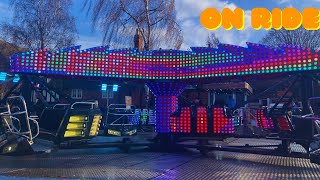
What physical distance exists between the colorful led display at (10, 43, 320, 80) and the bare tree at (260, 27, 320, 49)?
2789cm

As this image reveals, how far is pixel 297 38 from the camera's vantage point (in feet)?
122

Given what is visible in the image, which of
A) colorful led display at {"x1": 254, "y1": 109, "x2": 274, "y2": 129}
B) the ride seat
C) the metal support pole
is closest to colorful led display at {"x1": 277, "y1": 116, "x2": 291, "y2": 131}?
colorful led display at {"x1": 254, "y1": 109, "x2": 274, "y2": 129}

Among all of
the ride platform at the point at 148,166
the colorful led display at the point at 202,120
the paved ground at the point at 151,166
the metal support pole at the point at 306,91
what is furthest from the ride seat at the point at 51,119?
the metal support pole at the point at 306,91

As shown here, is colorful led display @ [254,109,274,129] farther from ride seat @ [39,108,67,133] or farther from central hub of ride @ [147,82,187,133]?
ride seat @ [39,108,67,133]

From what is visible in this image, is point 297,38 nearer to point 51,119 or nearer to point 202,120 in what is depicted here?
point 202,120

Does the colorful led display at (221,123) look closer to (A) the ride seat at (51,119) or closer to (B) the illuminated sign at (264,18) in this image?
(B) the illuminated sign at (264,18)

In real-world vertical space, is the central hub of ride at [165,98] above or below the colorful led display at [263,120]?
above

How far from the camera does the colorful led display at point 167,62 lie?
30.9ft

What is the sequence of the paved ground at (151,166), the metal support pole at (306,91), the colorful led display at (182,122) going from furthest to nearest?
the colorful led display at (182,122) → the metal support pole at (306,91) → the paved ground at (151,166)

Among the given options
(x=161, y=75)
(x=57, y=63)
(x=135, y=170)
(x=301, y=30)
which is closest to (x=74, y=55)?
(x=57, y=63)

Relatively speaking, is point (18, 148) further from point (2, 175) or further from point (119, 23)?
point (119, 23)

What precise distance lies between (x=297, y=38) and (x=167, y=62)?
30462 mm

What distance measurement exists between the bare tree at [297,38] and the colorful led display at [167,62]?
27890 mm

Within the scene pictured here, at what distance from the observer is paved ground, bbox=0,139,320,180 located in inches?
265
